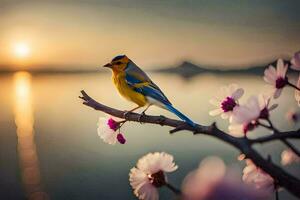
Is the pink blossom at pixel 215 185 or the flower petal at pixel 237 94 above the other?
the flower petal at pixel 237 94

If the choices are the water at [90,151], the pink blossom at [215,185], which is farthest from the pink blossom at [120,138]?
the water at [90,151]

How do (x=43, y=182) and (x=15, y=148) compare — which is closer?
(x=43, y=182)

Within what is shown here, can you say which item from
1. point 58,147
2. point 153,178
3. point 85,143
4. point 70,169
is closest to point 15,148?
point 58,147

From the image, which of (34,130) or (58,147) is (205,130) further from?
(34,130)

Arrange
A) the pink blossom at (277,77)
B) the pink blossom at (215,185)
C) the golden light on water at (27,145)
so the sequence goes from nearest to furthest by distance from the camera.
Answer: the pink blossom at (215,185) → the pink blossom at (277,77) → the golden light on water at (27,145)

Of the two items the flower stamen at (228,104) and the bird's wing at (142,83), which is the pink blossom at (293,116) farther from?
the bird's wing at (142,83)

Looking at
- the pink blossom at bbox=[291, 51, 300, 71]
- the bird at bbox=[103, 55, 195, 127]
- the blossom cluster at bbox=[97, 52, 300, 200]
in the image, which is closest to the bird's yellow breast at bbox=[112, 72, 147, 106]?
the bird at bbox=[103, 55, 195, 127]

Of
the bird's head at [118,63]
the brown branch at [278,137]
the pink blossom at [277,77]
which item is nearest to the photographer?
the brown branch at [278,137]

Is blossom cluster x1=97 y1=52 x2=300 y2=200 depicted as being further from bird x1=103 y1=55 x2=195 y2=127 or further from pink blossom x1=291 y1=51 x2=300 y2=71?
bird x1=103 y1=55 x2=195 y2=127

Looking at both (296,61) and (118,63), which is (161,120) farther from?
(118,63)
